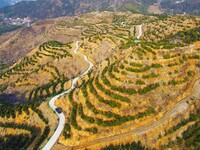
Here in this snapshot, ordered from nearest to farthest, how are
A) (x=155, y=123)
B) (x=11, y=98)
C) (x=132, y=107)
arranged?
1. (x=155, y=123)
2. (x=132, y=107)
3. (x=11, y=98)

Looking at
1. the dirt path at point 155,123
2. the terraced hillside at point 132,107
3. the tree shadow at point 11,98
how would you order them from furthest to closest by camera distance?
the tree shadow at point 11,98 → the terraced hillside at point 132,107 → the dirt path at point 155,123

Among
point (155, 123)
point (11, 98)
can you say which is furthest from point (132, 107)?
point (11, 98)

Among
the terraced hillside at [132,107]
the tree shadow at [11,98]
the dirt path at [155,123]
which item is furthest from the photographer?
the tree shadow at [11,98]

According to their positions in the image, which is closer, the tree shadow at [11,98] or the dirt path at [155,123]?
the dirt path at [155,123]

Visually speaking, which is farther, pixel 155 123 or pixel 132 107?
pixel 132 107

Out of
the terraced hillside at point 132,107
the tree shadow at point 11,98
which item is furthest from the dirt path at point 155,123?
the tree shadow at point 11,98

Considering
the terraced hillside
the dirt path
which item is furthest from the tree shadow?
the dirt path

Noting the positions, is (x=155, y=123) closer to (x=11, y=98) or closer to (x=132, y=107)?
(x=132, y=107)

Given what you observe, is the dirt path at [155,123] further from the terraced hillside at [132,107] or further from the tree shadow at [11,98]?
the tree shadow at [11,98]

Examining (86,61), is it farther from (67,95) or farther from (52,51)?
(67,95)

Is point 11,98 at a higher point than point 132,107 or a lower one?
lower

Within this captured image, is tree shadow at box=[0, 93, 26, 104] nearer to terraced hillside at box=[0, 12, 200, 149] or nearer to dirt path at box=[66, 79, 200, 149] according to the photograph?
terraced hillside at box=[0, 12, 200, 149]
